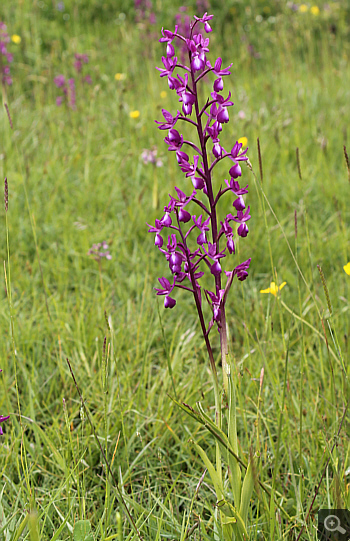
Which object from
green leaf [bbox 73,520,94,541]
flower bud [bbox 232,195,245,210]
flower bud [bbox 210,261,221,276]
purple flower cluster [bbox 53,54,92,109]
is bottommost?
green leaf [bbox 73,520,94,541]

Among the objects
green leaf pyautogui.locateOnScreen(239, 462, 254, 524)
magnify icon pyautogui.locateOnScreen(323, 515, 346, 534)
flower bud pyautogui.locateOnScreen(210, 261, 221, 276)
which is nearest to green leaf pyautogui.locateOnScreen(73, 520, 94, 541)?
green leaf pyautogui.locateOnScreen(239, 462, 254, 524)

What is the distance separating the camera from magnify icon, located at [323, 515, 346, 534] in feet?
3.70

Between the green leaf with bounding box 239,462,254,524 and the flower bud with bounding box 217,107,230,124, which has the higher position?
the flower bud with bounding box 217,107,230,124

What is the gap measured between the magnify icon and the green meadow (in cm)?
4

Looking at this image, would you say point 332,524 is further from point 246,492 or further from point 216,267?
point 216,267

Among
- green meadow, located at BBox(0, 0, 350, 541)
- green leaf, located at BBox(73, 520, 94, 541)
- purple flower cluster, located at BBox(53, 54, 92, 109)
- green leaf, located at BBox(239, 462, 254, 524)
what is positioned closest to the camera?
green leaf, located at BBox(239, 462, 254, 524)

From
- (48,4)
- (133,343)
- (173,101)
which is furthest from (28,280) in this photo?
(48,4)

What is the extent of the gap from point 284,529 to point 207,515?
0.68 ft

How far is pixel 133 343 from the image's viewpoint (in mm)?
1948

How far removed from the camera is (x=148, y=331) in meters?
1.83

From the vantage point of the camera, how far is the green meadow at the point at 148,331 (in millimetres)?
1251

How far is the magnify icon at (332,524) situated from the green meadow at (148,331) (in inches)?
1.4

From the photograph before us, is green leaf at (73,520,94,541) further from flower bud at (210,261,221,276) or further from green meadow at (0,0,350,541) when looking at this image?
flower bud at (210,261,221,276)

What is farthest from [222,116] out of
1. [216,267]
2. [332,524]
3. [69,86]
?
[69,86]
